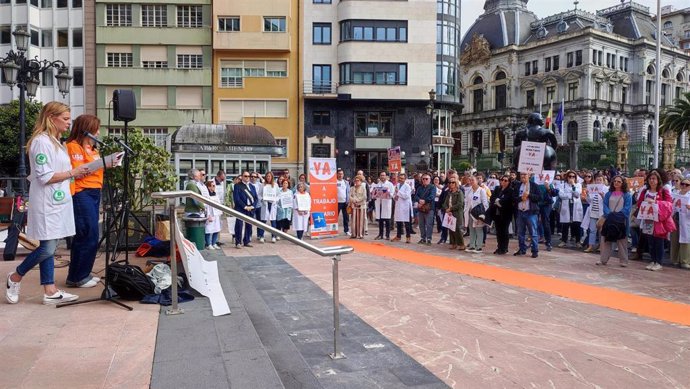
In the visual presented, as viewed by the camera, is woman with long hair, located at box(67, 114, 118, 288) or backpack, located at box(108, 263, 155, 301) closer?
backpack, located at box(108, 263, 155, 301)

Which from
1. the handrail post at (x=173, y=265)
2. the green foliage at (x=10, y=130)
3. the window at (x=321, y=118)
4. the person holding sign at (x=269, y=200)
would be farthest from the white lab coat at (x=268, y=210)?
the window at (x=321, y=118)

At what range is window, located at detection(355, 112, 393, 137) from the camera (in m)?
43.2

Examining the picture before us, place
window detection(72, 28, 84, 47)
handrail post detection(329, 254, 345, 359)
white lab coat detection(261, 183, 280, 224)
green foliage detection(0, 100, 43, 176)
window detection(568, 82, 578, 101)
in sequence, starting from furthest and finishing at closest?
window detection(568, 82, 578, 101)
window detection(72, 28, 84, 47)
green foliage detection(0, 100, 43, 176)
white lab coat detection(261, 183, 280, 224)
handrail post detection(329, 254, 345, 359)

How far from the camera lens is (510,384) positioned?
4375mm

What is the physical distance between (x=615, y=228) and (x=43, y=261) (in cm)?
968

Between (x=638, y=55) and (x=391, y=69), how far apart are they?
54.1 metres

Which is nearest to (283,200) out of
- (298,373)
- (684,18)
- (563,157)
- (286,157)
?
(298,373)

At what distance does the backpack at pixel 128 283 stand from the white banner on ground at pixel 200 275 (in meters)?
0.49

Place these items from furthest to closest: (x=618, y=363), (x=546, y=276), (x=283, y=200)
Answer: (x=283, y=200)
(x=546, y=276)
(x=618, y=363)

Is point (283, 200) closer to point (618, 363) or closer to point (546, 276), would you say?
point (546, 276)

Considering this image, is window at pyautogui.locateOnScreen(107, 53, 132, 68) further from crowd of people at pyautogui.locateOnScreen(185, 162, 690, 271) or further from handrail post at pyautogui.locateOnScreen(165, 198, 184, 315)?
handrail post at pyautogui.locateOnScreen(165, 198, 184, 315)

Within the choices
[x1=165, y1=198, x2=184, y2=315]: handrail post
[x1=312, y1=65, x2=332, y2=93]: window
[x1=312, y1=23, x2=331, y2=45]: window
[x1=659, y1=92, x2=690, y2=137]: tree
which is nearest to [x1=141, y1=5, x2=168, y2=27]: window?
[x1=312, y1=23, x2=331, y2=45]: window

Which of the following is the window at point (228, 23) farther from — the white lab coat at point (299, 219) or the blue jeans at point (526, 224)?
the blue jeans at point (526, 224)

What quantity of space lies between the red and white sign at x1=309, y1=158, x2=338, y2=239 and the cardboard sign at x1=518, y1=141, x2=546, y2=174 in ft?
18.0
